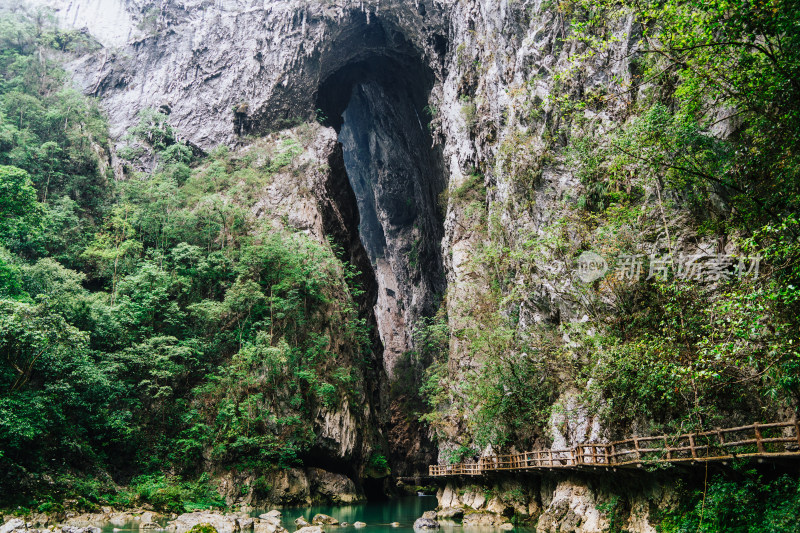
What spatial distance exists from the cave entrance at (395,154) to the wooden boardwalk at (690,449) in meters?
24.6

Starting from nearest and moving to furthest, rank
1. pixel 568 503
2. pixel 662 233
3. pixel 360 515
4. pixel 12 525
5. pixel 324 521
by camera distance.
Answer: pixel 12 525, pixel 662 233, pixel 568 503, pixel 324 521, pixel 360 515

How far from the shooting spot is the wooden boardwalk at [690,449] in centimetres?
832

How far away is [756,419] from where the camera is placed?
984 cm

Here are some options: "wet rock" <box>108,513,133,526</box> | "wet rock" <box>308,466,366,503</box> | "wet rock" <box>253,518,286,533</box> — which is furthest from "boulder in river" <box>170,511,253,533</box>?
"wet rock" <box>308,466,366,503</box>

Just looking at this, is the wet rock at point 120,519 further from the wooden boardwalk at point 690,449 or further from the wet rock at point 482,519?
the wooden boardwalk at point 690,449

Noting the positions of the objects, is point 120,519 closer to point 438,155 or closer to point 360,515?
point 360,515

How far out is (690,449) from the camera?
376 inches

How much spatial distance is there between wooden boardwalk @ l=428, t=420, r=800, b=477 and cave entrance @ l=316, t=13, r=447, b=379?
24576 mm

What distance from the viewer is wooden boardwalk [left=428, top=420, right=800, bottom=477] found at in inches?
328

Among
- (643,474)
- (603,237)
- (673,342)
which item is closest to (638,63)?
(603,237)

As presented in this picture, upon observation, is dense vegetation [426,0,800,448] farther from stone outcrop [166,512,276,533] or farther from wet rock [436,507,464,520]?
stone outcrop [166,512,276,533]

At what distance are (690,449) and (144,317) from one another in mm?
21867

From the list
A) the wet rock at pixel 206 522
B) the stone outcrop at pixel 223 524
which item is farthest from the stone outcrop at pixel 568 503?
the wet rock at pixel 206 522

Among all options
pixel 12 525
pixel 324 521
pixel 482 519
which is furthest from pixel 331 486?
pixel 12 525
